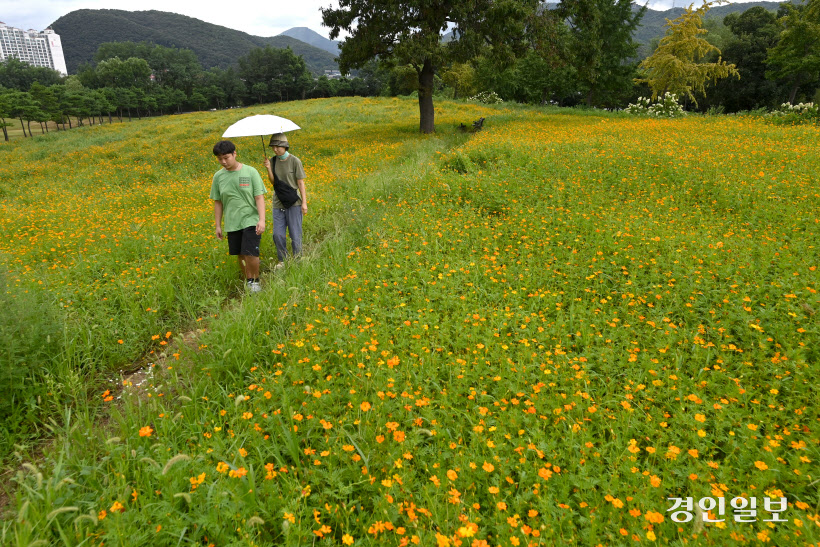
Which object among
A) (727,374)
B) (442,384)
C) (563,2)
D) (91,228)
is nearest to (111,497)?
(442,384)

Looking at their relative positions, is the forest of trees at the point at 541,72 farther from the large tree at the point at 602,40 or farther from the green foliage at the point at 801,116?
the green foliage at the point at 801,116

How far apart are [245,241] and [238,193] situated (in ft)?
2.27

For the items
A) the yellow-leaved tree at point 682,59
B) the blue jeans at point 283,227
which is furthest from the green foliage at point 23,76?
the blue jeans at point 283,227

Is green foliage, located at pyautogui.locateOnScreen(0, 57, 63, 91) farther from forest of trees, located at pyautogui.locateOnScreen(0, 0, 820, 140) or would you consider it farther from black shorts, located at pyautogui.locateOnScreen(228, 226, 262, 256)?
black shorts, located at pyautogui.locateOnScreen(228, 226, 262, 256)

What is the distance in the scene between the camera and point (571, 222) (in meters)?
7.03

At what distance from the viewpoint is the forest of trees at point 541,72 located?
17.9 meters

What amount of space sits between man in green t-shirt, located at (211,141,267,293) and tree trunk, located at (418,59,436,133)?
15.1 meters

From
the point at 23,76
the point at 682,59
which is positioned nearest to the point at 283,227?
the point at 682,59

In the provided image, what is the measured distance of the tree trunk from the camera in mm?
18703

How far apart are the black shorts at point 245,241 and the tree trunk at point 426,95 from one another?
15250 mm

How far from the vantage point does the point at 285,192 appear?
6484mm

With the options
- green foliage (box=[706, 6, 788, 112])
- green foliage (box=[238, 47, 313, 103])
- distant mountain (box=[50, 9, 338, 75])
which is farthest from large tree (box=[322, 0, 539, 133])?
distant mountain (box=[50, 9, 338, 75])

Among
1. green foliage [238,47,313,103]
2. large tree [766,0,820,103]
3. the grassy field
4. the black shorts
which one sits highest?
green foliage [238,47,313,103]

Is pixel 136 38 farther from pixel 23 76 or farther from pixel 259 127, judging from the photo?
pixel 259 127
